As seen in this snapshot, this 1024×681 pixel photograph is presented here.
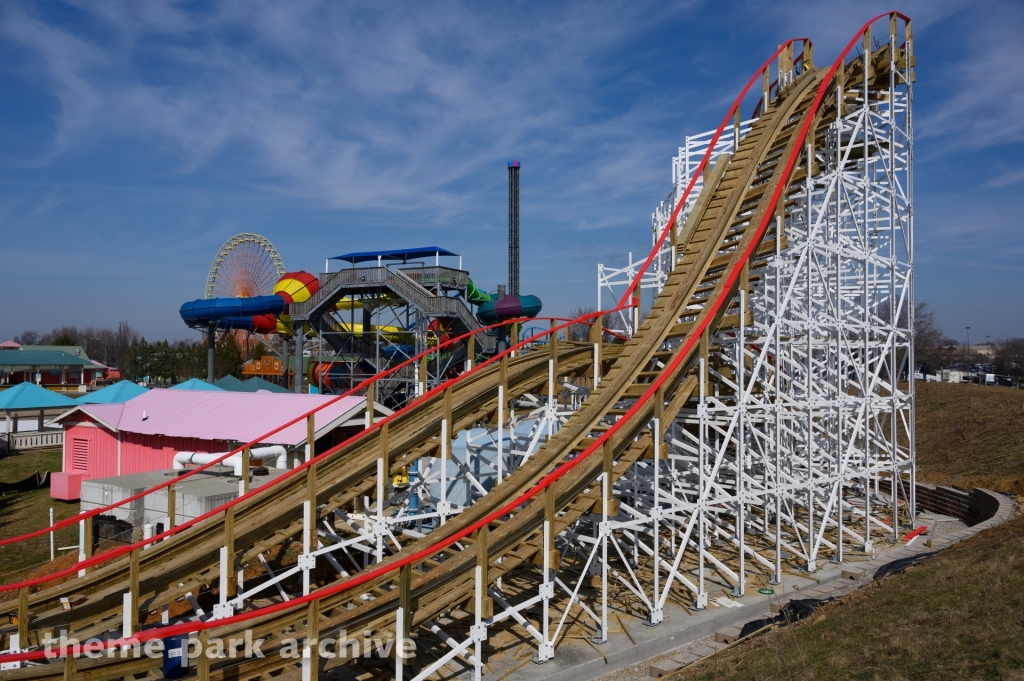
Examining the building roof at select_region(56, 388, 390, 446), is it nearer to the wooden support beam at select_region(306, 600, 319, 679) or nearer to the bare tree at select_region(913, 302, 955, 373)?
the wooden support beam at select_region(306, 600, 319, 679)

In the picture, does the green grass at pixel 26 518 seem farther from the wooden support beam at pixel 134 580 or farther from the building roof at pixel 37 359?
the building roof at pixel 37 359

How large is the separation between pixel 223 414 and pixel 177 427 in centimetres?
138

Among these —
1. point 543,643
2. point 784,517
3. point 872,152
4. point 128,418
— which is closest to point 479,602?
point 543,643

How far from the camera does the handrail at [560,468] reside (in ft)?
23.9

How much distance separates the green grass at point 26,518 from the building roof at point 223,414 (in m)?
2.88

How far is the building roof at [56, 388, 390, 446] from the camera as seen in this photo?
20.3 metres

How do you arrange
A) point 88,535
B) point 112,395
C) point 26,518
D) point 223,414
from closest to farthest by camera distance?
point 88,535 < point 26,518 < point 223,414 < point 112,395

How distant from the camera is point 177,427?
2216 centimetres

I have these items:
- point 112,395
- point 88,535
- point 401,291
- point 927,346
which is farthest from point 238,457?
point 927,346

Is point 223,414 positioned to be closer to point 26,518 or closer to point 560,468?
point 26,518

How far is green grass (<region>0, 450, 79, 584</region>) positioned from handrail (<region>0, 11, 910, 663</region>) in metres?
9.37

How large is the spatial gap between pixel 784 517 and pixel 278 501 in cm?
1094

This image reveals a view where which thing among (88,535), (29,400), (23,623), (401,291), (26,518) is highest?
(401,291)

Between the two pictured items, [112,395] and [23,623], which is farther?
[112,395]
